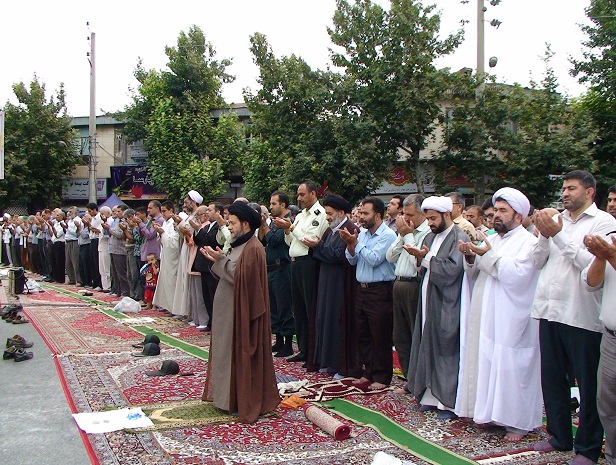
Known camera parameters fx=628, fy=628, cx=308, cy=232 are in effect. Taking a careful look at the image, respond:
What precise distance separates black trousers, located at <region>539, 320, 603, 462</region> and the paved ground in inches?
128

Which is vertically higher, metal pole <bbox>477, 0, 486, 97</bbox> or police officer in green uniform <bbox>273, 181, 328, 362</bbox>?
metal pole <bbox>477, 0, 486, 97</bbox>

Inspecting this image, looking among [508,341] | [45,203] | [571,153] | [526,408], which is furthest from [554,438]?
[45,203]

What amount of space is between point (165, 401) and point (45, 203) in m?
26.5

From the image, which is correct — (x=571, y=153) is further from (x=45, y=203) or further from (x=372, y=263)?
(x=45, y=203)

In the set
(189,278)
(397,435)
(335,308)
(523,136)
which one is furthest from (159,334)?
(523,136)

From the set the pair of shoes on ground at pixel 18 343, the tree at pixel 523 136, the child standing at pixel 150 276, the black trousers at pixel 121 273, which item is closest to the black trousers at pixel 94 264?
the black trousers at pixel 121 273

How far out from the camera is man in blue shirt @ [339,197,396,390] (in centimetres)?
629

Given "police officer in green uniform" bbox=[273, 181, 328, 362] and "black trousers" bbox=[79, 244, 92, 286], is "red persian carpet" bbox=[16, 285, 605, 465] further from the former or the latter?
"black trousers" bbox=[79, 244, 92, 286]

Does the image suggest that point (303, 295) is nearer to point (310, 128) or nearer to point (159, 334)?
point (159, 334)

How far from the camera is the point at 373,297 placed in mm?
6344

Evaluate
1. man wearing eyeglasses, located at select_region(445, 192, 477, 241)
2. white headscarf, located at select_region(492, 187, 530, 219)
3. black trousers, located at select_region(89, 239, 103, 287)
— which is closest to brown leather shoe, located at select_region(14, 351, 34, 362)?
man wearing eyeglasses, located at select_region(445, 192, 477, 241)

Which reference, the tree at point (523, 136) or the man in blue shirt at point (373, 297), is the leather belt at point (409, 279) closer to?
the man in blue shirt at point (373, 297)

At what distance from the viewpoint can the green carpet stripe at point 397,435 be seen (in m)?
4.38

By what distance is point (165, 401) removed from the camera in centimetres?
573
